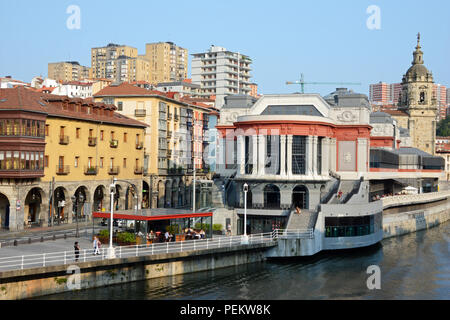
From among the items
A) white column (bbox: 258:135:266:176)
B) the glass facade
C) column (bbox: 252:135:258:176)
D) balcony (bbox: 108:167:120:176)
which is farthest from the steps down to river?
balcony (bbox: 108:167:120:176)

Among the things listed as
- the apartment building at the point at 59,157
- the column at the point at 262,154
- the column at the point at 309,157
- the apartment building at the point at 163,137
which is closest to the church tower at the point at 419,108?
the apartment building at the point at 163,137

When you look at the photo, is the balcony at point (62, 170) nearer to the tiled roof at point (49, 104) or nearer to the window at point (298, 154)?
the tiled roof at point (49, 104)

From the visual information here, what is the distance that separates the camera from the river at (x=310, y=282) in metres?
40.8

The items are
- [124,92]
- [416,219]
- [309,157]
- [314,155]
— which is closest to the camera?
[309,157]

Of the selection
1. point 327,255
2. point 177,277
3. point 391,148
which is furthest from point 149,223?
point 391,148

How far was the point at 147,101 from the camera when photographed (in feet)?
305

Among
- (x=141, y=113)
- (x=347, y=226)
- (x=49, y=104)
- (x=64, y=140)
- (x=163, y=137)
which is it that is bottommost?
(x=347, y=226)

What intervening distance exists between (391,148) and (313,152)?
3716cm

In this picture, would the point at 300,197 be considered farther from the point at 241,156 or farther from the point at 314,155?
the point at 241,156

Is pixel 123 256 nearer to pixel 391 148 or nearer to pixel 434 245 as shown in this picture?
pixel 434 245

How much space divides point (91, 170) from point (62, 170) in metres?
5.79

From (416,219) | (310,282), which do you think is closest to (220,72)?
(416,219)

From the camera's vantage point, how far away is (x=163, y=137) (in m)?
95.8

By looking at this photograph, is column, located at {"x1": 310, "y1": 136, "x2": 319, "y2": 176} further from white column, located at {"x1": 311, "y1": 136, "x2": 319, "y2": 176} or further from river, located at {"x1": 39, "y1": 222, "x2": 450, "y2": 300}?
river, located at {"x1": 39, "y1": 222, "x2": 450, "y2": 300}
